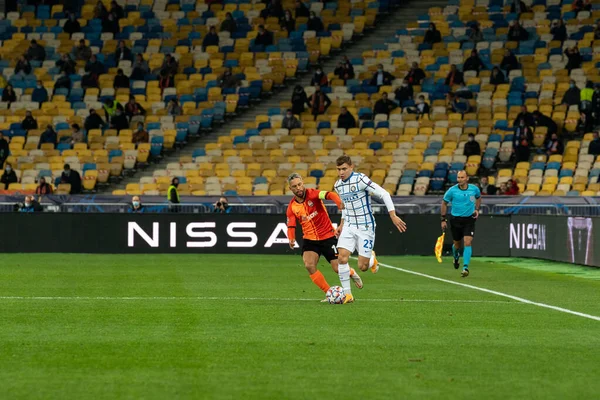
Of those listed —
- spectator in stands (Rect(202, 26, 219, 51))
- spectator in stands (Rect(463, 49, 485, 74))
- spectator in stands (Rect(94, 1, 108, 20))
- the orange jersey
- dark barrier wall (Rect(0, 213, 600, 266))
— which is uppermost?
spectator in stands (Rect(94, 1, 108, 20))

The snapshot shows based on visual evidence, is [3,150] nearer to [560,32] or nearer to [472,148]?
[472,148]

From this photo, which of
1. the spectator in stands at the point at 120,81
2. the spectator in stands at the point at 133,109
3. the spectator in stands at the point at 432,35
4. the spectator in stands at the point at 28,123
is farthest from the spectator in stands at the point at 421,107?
the spectator in stands at the point at 28,123

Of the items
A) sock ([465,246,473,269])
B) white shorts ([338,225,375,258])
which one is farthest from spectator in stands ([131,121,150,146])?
white shorts ([338,225,375,258])

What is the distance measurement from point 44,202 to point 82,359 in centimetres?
2258

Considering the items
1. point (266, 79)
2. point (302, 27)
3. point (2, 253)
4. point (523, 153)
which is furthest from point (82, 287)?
point (302, 27)

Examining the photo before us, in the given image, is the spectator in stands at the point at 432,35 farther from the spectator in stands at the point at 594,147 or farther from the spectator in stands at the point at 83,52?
the spectator in stands at the point at 83,52

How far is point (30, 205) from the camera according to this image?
30953 millimetres

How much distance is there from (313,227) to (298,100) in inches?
949

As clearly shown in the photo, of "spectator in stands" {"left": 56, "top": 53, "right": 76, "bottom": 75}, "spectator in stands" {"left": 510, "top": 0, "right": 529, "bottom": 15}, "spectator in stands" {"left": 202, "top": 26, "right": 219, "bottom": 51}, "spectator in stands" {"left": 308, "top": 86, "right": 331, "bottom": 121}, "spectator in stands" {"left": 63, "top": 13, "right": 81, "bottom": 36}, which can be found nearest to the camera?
"spectator in stands" {"left": 308, "top": 86, "right": 331, "bottom": 121}

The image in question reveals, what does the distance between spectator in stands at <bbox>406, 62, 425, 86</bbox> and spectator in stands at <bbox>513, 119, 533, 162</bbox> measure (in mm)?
5507

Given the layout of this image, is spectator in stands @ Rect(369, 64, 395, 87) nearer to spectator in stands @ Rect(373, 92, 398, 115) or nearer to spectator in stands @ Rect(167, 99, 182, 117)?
spectator in stands @ Rect(373, 92, 398, 115)

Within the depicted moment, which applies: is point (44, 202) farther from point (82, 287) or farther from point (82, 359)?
point (82, 359)

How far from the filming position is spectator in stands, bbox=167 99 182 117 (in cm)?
4038

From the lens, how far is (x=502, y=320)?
13305 mm
